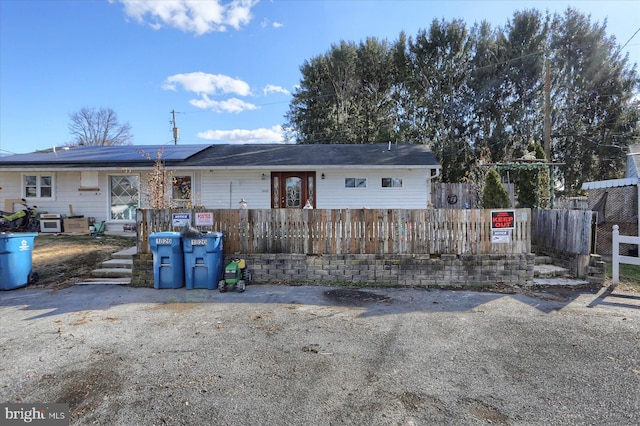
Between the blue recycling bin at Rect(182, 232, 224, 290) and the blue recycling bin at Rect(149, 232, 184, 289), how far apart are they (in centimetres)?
15

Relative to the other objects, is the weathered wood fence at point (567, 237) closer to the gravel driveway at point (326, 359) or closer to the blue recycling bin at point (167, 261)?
the gravel driveway at point (326, 359)

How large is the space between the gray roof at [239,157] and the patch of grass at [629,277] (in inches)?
231

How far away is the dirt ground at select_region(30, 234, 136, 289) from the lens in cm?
655

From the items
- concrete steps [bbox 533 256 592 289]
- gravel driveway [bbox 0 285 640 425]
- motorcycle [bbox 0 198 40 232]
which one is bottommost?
gravel driveway [bbox 0 285 640 425]

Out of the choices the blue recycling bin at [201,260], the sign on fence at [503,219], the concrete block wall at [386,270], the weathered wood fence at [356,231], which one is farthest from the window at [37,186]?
the sign on fence at [503,219]

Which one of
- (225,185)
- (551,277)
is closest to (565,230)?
(551,277)

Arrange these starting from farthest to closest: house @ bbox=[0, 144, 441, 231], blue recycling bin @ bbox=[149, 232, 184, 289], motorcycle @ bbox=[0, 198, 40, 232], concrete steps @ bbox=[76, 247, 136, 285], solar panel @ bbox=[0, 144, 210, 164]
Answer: house @ bbox=[0, 144, 441, 231] → solar panel @ bbox=[0, 144, 210, 164] → motorcycle @ bbox=[0, 198, 40, 232] → concrete steps @ bbox=[76, 247, 136, 285] → blue recycling bin @ bbox=[149, 232, 184, 289]

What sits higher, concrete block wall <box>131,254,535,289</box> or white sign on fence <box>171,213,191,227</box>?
white sign on fence <box>171,213,191,227</box>

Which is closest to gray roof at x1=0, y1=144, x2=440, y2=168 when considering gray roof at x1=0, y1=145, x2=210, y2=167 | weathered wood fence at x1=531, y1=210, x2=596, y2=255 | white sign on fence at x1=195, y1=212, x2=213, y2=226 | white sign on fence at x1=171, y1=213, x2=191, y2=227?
gray roof at x1=0, y1=145, x2=210, y2=167

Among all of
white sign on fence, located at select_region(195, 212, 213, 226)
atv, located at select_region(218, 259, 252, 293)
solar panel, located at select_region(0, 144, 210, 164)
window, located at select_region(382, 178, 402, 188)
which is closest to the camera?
atv, located at select_region(218, 259, 252, 293)

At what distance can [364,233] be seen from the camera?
20.4 feet

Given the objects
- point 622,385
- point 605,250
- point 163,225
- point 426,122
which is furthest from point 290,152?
point 426,122

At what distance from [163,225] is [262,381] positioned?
180 inches

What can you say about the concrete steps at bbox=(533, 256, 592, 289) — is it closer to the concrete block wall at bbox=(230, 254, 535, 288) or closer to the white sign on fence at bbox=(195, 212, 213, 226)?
the concrete block wall at bbox=(230, 254, 535, 288)
